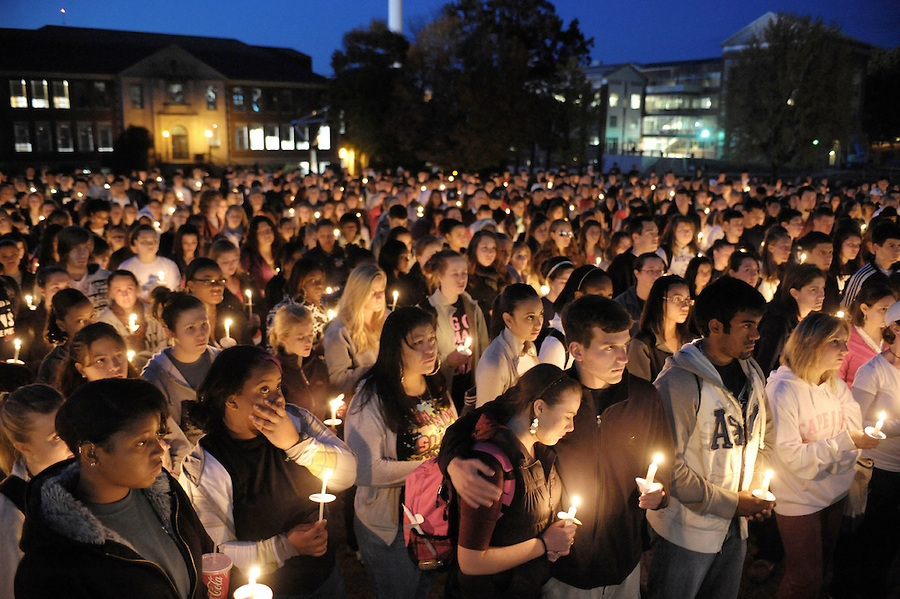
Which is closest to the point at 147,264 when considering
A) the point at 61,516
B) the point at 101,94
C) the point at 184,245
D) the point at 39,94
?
the point at 184,245

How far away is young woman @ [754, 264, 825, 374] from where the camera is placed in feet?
17.6

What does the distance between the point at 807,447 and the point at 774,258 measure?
4062 millimetres

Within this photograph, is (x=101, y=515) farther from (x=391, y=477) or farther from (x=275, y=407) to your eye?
(x=391, y=477)

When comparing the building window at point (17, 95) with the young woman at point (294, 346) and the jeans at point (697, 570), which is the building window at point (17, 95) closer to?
the young woman at point (294, 346)

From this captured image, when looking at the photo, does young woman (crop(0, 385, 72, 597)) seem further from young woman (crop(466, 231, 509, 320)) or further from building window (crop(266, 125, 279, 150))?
building window (crop(266, 125, 279, 150))

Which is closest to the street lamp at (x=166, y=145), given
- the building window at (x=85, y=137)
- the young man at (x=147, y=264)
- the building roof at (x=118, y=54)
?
the building window at (x=85, y=137)

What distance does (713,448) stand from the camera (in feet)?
11.1

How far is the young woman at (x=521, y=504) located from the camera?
8.34 ft

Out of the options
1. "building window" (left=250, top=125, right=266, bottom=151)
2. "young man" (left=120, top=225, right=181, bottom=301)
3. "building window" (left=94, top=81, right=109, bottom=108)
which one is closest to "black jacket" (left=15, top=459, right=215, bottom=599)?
"young man" (left=120, top=225, right=181, bottom=301)

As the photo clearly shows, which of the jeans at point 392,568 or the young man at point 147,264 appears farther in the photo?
the young man at point 147,264

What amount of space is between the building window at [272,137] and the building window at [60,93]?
628 inches

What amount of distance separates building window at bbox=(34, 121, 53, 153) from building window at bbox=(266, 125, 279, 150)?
17320 millimetres

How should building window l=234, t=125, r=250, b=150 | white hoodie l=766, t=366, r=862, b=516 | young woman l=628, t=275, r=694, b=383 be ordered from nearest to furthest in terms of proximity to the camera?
white hoodie l=766, t=366, r=862, b=516 → young woman l=628, t=275, r=694, b=383 → building window l=234, t=125, r=250, b=150

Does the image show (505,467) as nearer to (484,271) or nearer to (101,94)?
(484,271)
